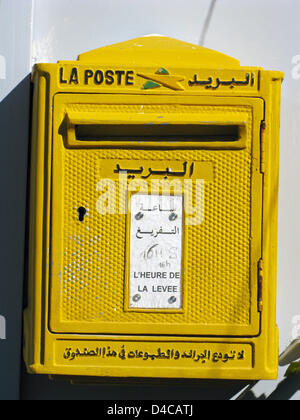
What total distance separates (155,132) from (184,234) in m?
0.40

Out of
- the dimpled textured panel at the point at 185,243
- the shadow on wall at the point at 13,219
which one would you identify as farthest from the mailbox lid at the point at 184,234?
the shadow on wall at the point at 13,219

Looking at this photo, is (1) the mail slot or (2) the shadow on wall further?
(2) the shadow on wall

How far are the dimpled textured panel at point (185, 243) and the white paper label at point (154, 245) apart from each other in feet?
0.13

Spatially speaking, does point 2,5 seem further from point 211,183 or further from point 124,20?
point 211,183

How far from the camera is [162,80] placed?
79.0 inches

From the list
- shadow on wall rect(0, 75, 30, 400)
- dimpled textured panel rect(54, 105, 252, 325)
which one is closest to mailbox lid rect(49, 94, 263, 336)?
dimpled textured panel rect(54, 105, 252, 325)

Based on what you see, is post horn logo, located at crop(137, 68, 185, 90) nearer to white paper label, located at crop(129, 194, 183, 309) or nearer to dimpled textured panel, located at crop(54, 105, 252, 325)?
dimpled textured panel, located at crop(54, 105, 252, 325)

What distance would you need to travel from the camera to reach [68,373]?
201 centimetres

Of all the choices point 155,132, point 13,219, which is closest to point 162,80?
point 155,132

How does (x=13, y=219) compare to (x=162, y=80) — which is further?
(x=13, y=219)

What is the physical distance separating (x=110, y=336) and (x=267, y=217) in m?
0.75

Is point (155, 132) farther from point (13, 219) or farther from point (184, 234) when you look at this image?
point (13, 219)

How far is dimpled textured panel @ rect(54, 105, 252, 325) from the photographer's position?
200 centimetres
